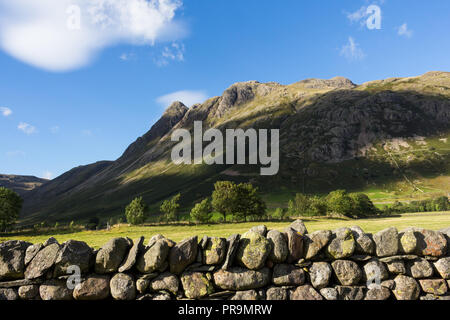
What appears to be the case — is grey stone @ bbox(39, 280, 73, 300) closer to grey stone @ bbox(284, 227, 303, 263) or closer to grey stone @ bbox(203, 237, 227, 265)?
grey stone @ bbox(203, 237, 227, 265)

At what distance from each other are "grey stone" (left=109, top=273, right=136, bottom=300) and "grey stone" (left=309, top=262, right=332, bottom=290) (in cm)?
592

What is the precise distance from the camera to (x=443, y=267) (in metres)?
8.78

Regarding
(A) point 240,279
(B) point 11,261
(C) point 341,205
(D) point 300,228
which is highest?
(D) point 300,228

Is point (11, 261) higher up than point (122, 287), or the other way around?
point (11, 261)

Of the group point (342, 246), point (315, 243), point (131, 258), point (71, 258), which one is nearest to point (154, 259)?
point (131, 258)

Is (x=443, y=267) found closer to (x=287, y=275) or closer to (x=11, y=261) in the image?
(x=287, y=275)

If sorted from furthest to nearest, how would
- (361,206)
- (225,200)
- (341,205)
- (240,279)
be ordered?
(361,206) < (341,205) < (225,200) < (240,279)

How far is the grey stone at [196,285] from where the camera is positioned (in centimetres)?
816

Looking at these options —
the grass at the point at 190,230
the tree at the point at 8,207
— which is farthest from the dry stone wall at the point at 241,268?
the tree at the point at 8,207

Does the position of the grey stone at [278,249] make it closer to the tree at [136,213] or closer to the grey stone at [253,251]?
the grey stone at [253,251]

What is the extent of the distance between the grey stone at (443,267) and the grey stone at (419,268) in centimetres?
29

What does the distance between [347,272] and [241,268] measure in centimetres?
360
